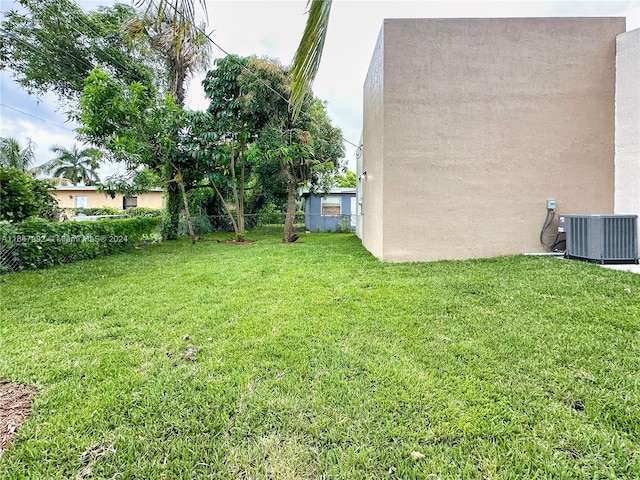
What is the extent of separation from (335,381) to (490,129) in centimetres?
A: 603

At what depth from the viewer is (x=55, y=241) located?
21.4ft

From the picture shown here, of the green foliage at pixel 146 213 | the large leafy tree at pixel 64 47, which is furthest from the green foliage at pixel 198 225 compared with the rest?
the large leafy tree at pixel 64 47

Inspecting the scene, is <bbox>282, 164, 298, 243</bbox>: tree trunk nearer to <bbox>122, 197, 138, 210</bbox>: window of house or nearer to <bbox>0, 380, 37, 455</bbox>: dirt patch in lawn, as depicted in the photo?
<bbox>0, 380, 37, 455</bbox>: dirt patch in lawn

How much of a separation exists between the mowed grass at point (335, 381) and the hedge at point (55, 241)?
1.87m

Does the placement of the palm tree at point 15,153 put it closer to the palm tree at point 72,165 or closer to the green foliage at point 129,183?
the green foliage at point 129,183

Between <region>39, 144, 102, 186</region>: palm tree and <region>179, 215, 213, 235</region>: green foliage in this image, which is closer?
<region>179, 215, 213, 235</region>: green foliage

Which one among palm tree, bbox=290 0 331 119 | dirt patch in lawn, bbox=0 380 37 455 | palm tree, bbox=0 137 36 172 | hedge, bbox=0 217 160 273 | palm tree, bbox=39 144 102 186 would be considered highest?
palm tree, bbox=39 144 102 186

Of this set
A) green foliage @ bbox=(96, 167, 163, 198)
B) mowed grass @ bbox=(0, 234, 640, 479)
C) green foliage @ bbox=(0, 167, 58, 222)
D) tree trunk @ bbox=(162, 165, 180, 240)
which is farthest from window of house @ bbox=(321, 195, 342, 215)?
mowed grass @ bbox=(0, 234, 640, 479)

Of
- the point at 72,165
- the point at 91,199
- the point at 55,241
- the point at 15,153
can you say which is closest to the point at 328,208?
the point at 55,241

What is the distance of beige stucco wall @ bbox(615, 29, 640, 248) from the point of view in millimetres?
5512

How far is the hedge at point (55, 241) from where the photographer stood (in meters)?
5.72

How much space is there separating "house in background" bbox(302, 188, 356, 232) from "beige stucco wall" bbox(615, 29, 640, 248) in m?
12.5

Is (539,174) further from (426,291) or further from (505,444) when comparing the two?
(505,444)

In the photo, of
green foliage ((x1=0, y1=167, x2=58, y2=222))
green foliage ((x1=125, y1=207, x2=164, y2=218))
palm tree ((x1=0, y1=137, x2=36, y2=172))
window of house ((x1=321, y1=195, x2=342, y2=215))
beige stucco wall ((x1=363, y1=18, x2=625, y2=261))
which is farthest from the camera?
window of house ((x1=321, y1=195, x2=342, y2=215))
